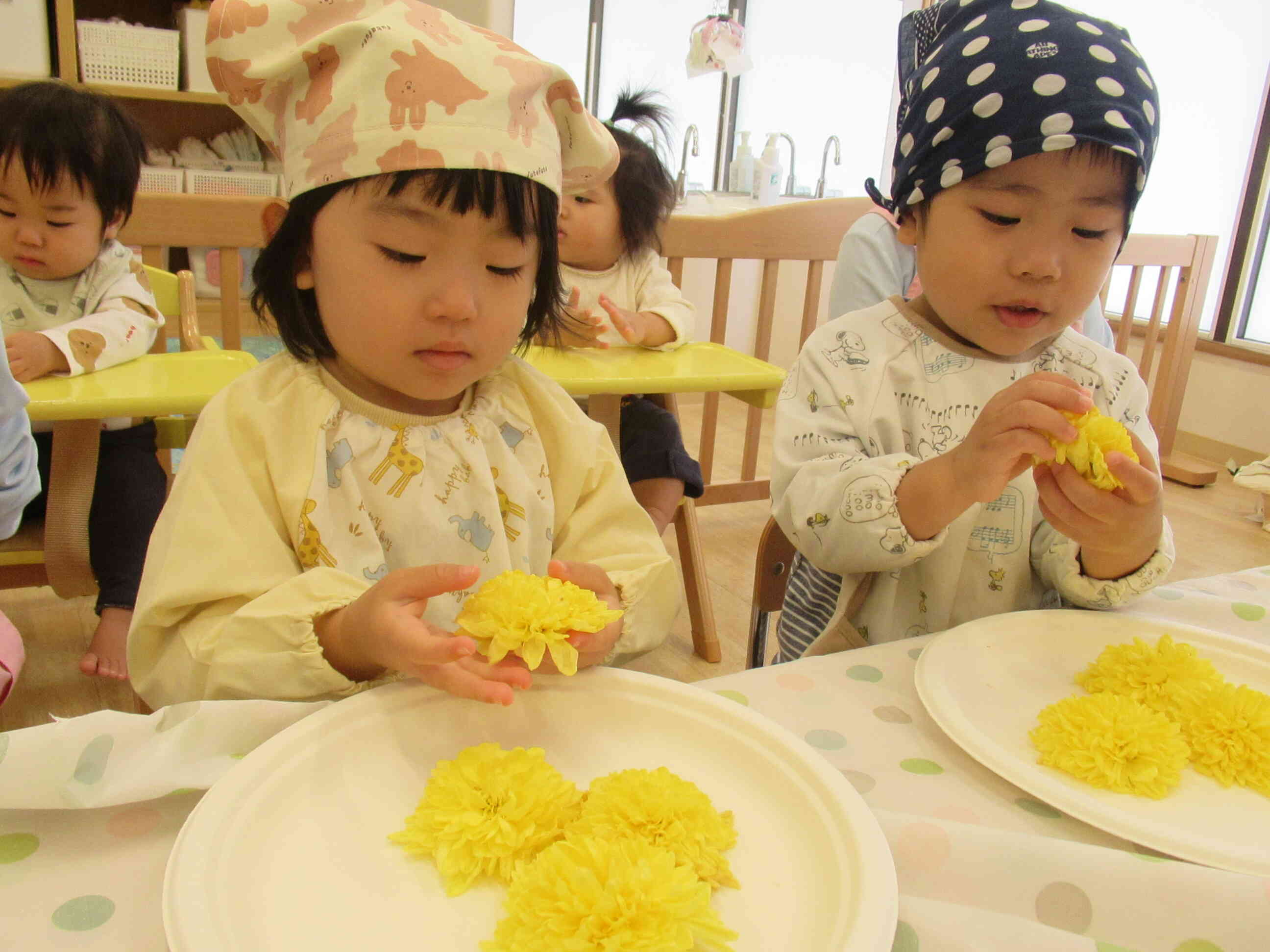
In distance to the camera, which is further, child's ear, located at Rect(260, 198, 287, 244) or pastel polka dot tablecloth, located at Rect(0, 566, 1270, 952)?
child's ear, located at Rect(260, 198, 287, 244)

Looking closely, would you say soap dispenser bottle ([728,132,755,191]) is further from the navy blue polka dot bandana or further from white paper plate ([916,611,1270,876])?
white paper plate ([916,611,1270,876])

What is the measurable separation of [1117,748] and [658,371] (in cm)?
108

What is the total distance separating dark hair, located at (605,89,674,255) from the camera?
1.80m

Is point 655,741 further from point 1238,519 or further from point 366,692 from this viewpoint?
point 1238,519

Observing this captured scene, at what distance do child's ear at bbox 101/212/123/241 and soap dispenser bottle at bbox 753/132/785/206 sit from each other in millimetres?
2810

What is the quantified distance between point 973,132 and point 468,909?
706 mm

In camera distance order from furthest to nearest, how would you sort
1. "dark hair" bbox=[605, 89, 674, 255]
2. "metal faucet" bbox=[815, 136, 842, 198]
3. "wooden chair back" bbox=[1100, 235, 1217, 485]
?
"metal faucet" bbox=[815, 136, 842, 198] → "wooden chair back" bbox=[1100, 235, 1217, 485] → "dark hair" bbox=[605, 89, 674, 255]

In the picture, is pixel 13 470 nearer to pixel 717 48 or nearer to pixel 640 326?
pixel 640 326

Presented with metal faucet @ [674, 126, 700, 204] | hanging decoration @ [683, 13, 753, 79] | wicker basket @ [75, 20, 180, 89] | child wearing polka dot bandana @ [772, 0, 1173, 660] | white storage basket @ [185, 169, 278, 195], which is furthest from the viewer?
hanging decoration @ [683, 13, 753, 79]

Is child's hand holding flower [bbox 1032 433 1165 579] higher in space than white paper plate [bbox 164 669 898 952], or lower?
higher

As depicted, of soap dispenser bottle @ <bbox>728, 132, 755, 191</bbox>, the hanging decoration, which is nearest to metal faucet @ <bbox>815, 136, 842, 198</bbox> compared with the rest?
soap dispenser bottle @ <bbox>728, 132, 755, 191</bbox>

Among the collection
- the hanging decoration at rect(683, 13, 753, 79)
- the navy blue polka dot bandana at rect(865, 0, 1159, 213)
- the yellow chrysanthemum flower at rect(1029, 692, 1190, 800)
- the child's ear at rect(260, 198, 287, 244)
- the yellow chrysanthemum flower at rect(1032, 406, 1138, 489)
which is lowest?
the yellow chrysanthemum flower at rect(1029, 692, 1190, 800)

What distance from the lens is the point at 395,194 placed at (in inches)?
24.9

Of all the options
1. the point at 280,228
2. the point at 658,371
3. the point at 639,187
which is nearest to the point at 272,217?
the point at 280,228
